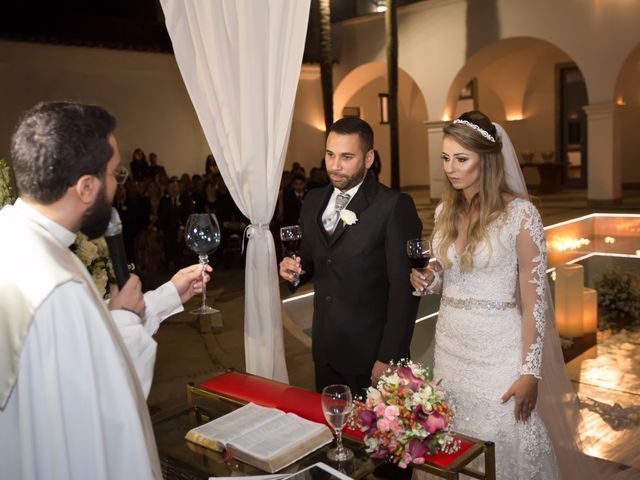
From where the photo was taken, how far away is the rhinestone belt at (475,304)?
286cm

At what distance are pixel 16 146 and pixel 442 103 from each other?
53.1 ft

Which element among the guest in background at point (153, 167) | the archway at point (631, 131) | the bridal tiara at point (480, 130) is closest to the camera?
the bridal tiara at point (480, 130)

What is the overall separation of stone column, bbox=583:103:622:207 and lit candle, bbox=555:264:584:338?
366 inches

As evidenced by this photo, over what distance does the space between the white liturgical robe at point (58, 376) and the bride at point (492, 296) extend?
1512 millimetres

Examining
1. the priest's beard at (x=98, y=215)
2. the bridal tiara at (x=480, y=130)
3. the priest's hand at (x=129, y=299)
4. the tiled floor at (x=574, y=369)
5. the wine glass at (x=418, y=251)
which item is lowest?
the tiled floor at (x=574, y=369)

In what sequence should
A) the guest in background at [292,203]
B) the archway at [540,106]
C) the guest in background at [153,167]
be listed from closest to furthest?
the guest in background at [292,203]
the guest in background at [153,167]
the archway at [540,106]

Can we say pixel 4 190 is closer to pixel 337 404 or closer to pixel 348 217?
pixel 348 217

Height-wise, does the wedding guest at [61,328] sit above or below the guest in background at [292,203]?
above

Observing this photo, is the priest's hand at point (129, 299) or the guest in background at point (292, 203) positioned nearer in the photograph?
the priest's hand at point (129, 299)

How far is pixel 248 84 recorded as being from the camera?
11.3 ft

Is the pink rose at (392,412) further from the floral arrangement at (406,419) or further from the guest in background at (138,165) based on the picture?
the guest in background at (138,165)

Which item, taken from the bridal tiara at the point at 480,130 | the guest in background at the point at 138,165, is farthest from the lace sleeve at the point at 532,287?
the guest in background at the point at 138,165

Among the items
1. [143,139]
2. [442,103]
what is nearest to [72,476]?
[143,139]

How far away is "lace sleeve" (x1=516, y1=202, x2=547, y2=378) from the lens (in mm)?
2721
